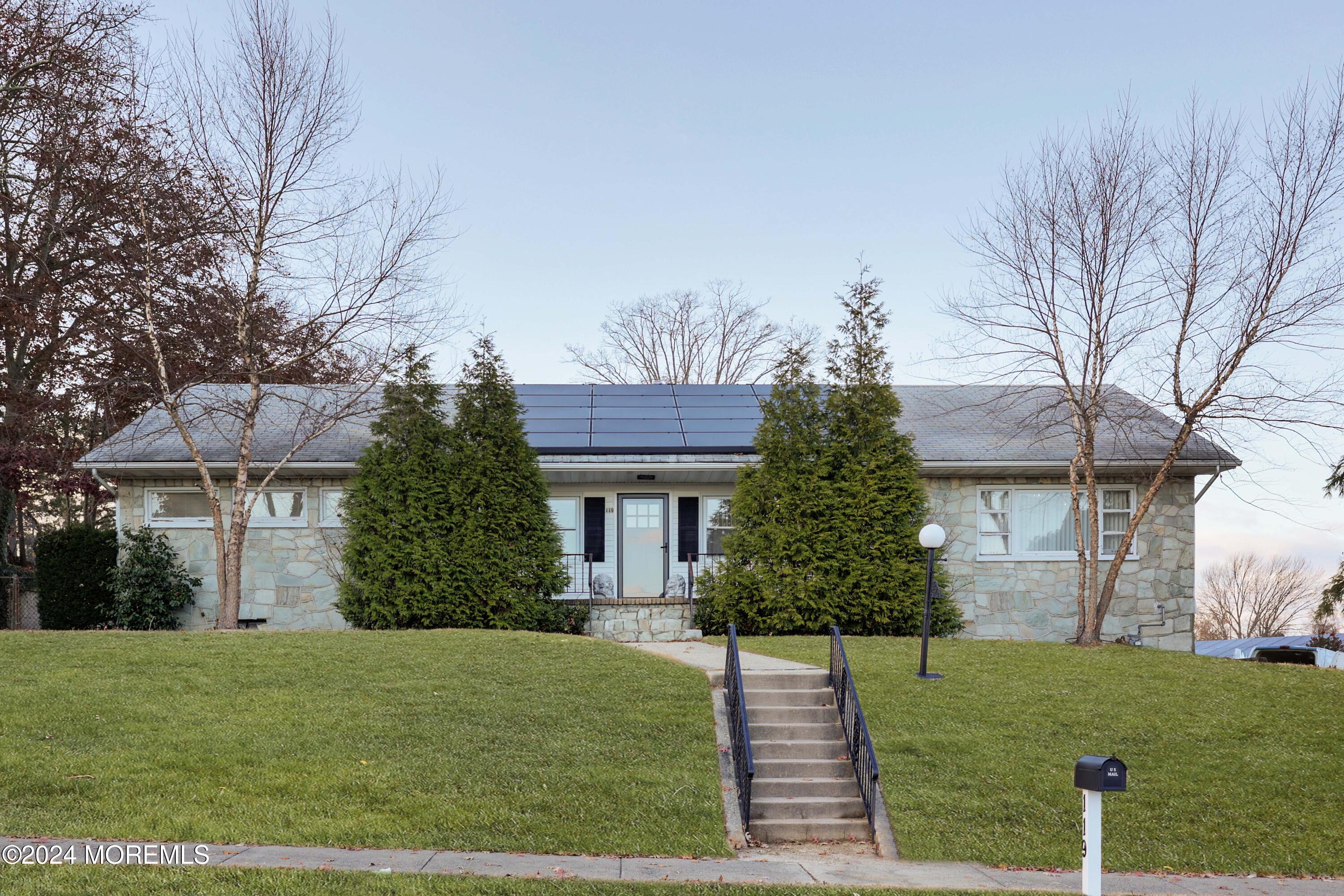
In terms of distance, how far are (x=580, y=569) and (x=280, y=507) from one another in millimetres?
4992

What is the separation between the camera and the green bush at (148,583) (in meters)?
15.1

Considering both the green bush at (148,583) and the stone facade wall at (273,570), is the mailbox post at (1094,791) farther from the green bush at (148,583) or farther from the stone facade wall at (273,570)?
the green bush at (148,583)

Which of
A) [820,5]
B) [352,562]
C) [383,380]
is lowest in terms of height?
[352,562]

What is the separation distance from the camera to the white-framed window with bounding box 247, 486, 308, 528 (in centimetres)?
1597

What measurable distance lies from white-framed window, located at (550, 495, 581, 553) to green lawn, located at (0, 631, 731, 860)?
4.59 metres

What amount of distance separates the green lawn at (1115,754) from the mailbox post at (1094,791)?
235 centimetres

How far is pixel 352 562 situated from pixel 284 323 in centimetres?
420

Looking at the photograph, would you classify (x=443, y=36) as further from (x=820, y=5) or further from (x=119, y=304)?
(x=119, y=304)

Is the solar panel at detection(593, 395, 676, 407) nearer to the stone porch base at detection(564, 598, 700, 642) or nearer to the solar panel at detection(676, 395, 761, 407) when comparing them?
the solar panel at detection(676, 395, 761, 407)

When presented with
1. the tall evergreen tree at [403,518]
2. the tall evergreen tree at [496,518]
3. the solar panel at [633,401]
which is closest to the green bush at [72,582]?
the tall evergreen tree at [403,518]

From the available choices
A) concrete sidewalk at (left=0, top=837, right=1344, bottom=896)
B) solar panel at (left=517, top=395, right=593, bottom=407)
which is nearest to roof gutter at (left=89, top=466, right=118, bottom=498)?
solar panel at (left=517, top=395, right=593, bottom=407)

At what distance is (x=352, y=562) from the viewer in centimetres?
1460

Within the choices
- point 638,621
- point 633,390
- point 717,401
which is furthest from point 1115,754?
point 633,390

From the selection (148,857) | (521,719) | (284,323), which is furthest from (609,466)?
(148,857)
